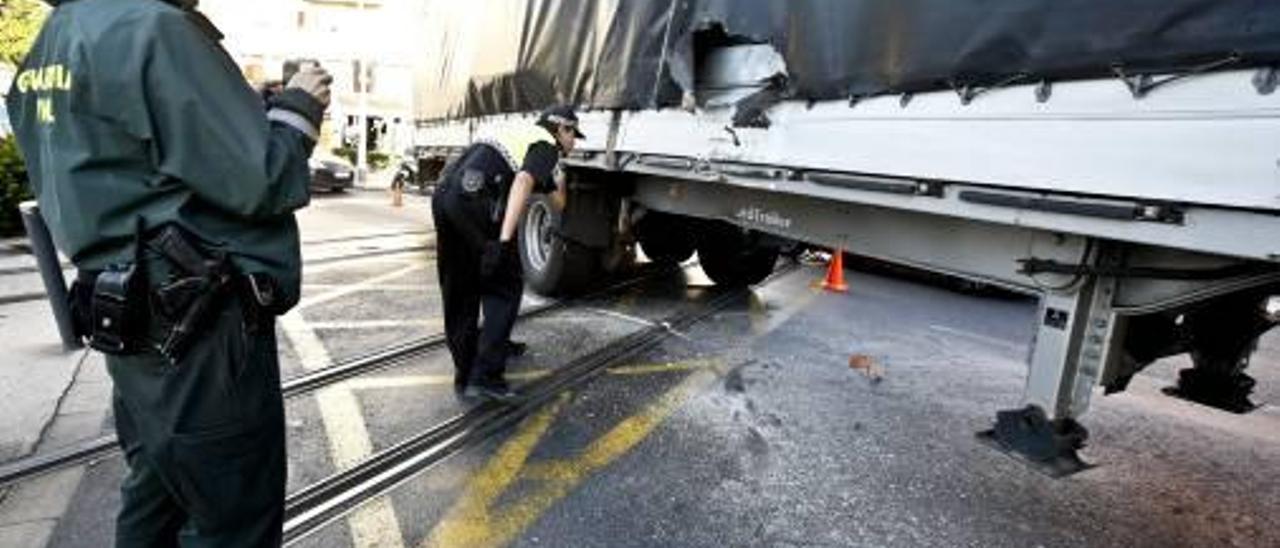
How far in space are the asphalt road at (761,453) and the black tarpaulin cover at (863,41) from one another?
1631 millimetres

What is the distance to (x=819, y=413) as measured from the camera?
4762 millimetres

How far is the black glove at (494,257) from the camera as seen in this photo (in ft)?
14.5

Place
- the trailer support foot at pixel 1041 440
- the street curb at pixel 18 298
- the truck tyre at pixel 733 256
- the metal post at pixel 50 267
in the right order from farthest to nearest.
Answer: the truck tyre at pixel 733 256 < the street curb at pixel 18 298 < the trailer support foot at pixel 1041 440 < the metal post at pixel 50 267

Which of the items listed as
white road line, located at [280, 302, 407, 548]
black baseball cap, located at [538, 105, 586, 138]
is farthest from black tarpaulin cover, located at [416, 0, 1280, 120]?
white road line, located at [280, 302, 407, 548]

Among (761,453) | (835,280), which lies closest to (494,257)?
(761,453)

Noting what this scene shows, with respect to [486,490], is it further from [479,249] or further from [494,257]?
[479,249]

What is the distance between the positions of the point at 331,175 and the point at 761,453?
58.3 ft

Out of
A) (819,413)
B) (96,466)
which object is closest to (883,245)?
(819,413)

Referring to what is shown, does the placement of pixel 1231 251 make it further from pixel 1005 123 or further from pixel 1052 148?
pixel 1005 123

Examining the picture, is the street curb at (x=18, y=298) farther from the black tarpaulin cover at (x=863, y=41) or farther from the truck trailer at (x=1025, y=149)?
the truck trailer at (x=1025, y=149)

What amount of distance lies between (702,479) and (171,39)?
106 inches

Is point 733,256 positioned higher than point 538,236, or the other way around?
point 538,236

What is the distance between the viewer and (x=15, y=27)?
1517 cm

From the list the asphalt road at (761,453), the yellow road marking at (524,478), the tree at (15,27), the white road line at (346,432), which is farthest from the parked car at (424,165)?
the tree at (15,27)
